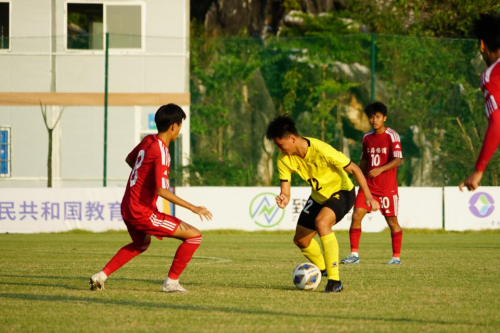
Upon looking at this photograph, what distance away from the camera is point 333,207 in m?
8.93

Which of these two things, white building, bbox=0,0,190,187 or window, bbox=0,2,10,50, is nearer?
white building, bbox=0,0,190,187

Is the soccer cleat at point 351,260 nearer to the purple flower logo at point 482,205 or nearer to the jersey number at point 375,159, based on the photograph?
the jersey number at point 375,159

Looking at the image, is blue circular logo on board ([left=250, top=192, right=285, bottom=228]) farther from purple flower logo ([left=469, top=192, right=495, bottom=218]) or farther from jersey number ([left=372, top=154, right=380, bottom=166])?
jersey number ([left=372, top=154, right=380, bottom=166])

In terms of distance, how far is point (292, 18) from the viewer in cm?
3628

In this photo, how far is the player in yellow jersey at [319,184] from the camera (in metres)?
8.42

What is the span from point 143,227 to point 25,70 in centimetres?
1852

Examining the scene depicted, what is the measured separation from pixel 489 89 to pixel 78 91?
70.6 feet

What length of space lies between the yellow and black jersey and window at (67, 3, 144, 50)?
17487mm

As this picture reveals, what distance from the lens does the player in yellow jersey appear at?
8422mm

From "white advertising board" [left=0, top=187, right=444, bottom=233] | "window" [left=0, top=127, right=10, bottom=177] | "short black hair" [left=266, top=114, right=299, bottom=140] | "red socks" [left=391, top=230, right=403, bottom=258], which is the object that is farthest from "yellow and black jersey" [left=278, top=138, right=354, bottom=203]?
"window" [left=0, top=127, right=10, bottom=177]

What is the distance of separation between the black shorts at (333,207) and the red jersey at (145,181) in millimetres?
1787

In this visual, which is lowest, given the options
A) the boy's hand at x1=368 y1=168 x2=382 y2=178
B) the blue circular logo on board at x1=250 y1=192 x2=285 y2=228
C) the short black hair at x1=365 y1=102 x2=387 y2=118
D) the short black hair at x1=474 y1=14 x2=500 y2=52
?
the blue circular logo on board at x1=250 y1=192 x2=285 y2=228

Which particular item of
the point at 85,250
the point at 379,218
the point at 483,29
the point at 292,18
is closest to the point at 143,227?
the point at 483,29

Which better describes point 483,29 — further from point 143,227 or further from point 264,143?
point 264,143
